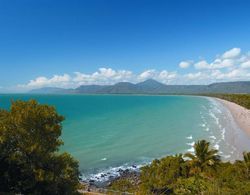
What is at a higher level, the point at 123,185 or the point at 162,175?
the point at 162,175

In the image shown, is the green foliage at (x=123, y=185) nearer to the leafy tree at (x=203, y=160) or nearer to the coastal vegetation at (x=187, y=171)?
the coastal vegetation at (x=187, y=171)

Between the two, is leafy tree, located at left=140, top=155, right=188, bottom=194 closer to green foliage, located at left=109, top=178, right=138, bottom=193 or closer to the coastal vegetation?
the coastal vegetation

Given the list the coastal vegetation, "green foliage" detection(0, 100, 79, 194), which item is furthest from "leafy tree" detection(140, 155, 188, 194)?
"green foliage" detection(0, 100, 79, 194)

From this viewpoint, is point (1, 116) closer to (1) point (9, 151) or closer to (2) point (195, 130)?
(1) point (9, 151)

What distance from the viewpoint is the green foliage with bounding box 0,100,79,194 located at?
2253cm

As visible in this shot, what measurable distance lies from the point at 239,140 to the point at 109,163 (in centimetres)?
3895

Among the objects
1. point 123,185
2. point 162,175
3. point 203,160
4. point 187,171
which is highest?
point 203,160

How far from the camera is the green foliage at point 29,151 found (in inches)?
887

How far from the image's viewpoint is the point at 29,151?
2259cm

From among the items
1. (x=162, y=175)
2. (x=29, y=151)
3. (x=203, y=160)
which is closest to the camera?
(x=29, y=151)

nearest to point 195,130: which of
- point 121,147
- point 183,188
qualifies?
point 121,147

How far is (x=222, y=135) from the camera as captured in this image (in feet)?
264

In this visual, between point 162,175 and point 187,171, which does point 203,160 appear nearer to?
point 187,171

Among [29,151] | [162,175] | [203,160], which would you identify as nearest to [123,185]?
[162,175]
